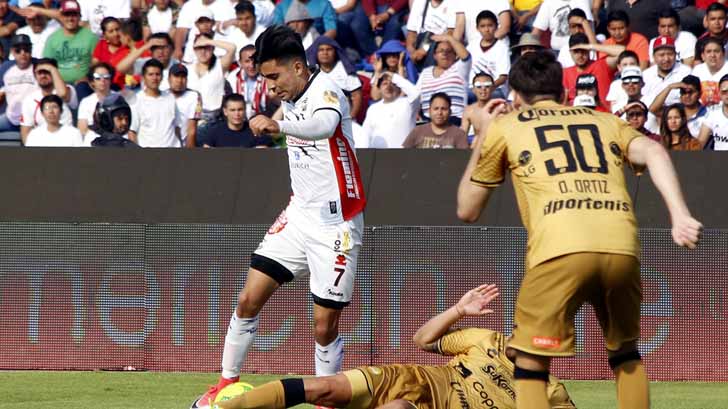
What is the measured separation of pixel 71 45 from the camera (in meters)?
16.9

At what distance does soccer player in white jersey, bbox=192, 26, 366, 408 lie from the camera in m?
8.75

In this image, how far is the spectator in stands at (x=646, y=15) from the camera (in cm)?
1552

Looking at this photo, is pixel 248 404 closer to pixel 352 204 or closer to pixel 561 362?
pixel 352 204

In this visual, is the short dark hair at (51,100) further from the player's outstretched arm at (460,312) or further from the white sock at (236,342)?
the player's outstretched arm at (460,312)

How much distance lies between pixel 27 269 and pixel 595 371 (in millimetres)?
5170

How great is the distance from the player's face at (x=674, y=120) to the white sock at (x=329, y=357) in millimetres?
5275

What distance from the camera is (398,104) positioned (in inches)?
576

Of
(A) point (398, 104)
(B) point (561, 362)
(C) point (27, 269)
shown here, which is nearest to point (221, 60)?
(A) point (398, 104)

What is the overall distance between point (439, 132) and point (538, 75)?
23.1ft

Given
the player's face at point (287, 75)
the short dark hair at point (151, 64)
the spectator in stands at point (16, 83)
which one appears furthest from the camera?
the spectator in stands at point (16, 83)

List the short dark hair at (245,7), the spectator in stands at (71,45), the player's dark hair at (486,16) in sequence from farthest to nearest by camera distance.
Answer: the spectator in stands at (71,45)
the short dark hair at (245,7)
the player's dark hair at (486,16)

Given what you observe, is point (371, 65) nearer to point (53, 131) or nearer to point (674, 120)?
point (53, 131)

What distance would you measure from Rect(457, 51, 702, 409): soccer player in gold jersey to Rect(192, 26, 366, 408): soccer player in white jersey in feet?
7.23

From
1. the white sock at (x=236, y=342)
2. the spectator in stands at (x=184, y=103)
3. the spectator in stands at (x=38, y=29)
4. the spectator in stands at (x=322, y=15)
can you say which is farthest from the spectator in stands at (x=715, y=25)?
the spectator in stands at (x=38, y=29)
